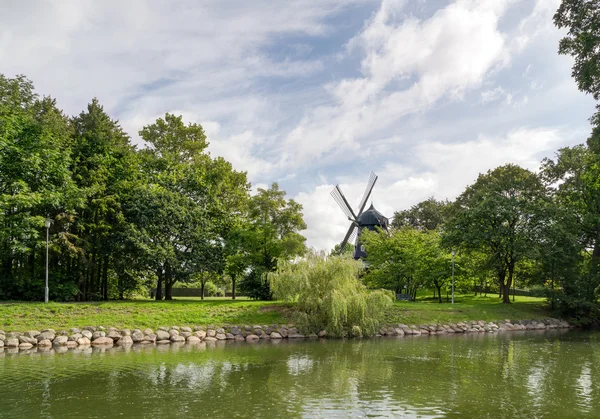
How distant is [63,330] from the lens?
25.0 meters

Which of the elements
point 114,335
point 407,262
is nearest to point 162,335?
point 114,335

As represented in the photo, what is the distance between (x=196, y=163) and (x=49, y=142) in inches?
619

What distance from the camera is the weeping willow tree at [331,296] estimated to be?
2742 centimetres

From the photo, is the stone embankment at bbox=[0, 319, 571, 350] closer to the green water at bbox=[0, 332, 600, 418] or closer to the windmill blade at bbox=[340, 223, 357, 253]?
the green water at bbox=[0, 332, 600, 418]

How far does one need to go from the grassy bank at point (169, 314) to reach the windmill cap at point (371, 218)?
26.4m

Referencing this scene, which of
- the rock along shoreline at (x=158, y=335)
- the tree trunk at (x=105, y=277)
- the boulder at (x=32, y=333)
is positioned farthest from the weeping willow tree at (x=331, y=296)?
the tree trunk at (x=105, y=277)

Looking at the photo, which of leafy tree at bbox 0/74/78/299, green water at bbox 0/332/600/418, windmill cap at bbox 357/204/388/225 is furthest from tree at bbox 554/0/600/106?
windmill cap at bbox 357/204/388/225

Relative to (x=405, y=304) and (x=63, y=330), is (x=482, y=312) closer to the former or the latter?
(x=405, y=304)

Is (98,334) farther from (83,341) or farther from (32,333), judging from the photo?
(32,333)

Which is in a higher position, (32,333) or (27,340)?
(32,333)

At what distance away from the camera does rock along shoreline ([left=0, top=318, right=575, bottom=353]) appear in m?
23.6

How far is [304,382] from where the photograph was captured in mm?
15109

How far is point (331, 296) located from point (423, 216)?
50.3 m

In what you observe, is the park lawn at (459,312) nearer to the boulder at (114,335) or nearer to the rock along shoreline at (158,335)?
the rock along shoreline at (158,335)
